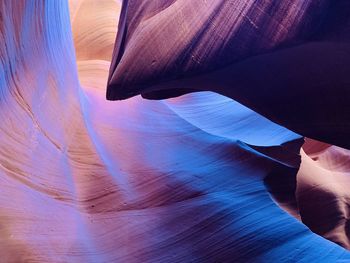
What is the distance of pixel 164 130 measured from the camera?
46.9 inches

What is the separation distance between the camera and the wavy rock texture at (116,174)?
77cm

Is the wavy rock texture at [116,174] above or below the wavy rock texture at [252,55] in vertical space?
below

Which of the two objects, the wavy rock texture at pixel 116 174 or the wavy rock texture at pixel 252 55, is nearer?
the wavy rock texture at pixel 252 55

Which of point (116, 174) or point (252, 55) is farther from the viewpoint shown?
point (116, 174)

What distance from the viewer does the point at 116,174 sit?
0.98 meters

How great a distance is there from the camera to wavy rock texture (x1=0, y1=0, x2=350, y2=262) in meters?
0.77

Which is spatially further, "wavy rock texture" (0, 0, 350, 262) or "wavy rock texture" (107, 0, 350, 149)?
"wavy rock texture" (0, 0, 350, 262)

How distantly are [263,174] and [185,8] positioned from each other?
588 millimetres

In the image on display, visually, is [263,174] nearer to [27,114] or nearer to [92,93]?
[92,93]

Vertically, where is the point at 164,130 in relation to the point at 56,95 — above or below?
below

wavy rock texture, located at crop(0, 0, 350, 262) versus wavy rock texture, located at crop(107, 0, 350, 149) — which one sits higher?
wavy rock texture, located at crop(107, 0, 350, 149)

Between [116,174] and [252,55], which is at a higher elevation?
[252,55]

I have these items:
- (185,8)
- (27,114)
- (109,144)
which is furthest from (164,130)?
(185,8)

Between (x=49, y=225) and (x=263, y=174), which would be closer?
(x=49, y=225)
